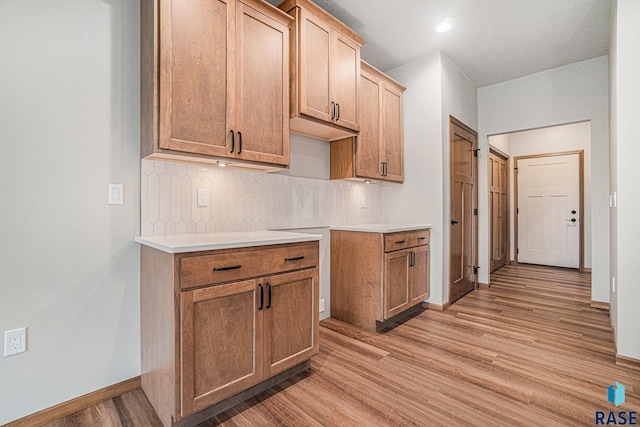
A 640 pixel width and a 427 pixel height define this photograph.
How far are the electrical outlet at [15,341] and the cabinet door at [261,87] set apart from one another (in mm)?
1414

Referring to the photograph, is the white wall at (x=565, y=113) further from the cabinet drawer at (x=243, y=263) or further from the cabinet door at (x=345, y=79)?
the cabinet drawer at (x=243, y=263)

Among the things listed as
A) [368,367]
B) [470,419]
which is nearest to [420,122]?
[368,367]

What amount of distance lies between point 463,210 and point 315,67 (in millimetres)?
2532

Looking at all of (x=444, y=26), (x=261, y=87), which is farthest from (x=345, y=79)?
(x=444, y=26)

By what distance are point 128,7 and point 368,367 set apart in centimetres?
271

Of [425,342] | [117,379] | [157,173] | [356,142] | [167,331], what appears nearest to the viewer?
[167,331]

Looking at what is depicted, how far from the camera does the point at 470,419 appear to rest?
5.06 feet

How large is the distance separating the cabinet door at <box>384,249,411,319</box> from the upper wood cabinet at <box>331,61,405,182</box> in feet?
2.72

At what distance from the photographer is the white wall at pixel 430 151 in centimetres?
324

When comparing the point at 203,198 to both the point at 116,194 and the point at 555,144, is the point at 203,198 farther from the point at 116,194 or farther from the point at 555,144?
the point at 555,144

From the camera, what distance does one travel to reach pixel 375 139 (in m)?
3.07

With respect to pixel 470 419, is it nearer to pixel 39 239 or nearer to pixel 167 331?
pixel 167 331

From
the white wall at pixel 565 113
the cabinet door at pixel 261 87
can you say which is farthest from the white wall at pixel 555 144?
the cabinet door at pixel 261 87

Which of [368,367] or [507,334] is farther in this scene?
[507,334]
